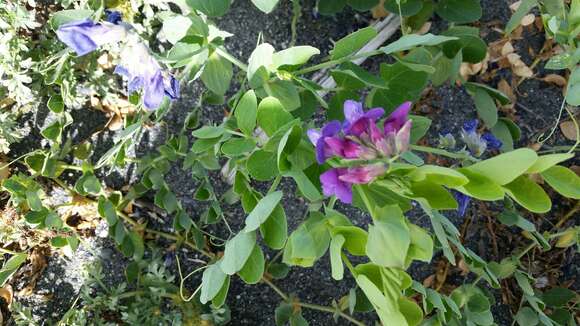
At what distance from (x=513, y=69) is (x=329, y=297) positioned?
83cm

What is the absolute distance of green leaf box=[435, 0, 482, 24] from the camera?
1491 mm

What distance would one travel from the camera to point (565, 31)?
1.16m

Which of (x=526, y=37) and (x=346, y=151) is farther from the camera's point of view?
(x=526, y=37)

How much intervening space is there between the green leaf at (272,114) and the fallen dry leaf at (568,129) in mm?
1129

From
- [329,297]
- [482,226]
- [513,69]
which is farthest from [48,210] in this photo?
[513,69]

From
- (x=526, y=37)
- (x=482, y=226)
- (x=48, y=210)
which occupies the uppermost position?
(x=526, y=37)

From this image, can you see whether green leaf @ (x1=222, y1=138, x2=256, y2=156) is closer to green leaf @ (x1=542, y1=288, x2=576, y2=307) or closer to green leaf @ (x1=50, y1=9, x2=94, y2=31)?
green leaf @ (x1=50, y1=9, x2=94, y2=31)

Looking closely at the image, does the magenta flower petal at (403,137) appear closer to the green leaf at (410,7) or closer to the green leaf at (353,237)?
the green leaf at (353,237)

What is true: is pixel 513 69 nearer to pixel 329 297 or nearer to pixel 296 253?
pixel 329 297

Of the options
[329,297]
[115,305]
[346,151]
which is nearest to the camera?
[346,151]

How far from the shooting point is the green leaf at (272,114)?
40.1 inches

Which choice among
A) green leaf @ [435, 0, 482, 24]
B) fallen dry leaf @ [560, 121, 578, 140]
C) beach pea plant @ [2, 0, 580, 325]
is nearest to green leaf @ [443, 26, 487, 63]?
beach pea plant @ [2, 0, 580, 325]

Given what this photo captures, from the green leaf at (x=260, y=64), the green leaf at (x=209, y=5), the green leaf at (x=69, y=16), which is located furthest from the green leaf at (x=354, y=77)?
the green leaf at (x=69, y=16)

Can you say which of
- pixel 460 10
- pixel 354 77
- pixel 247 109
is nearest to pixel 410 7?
pixel 460 10
